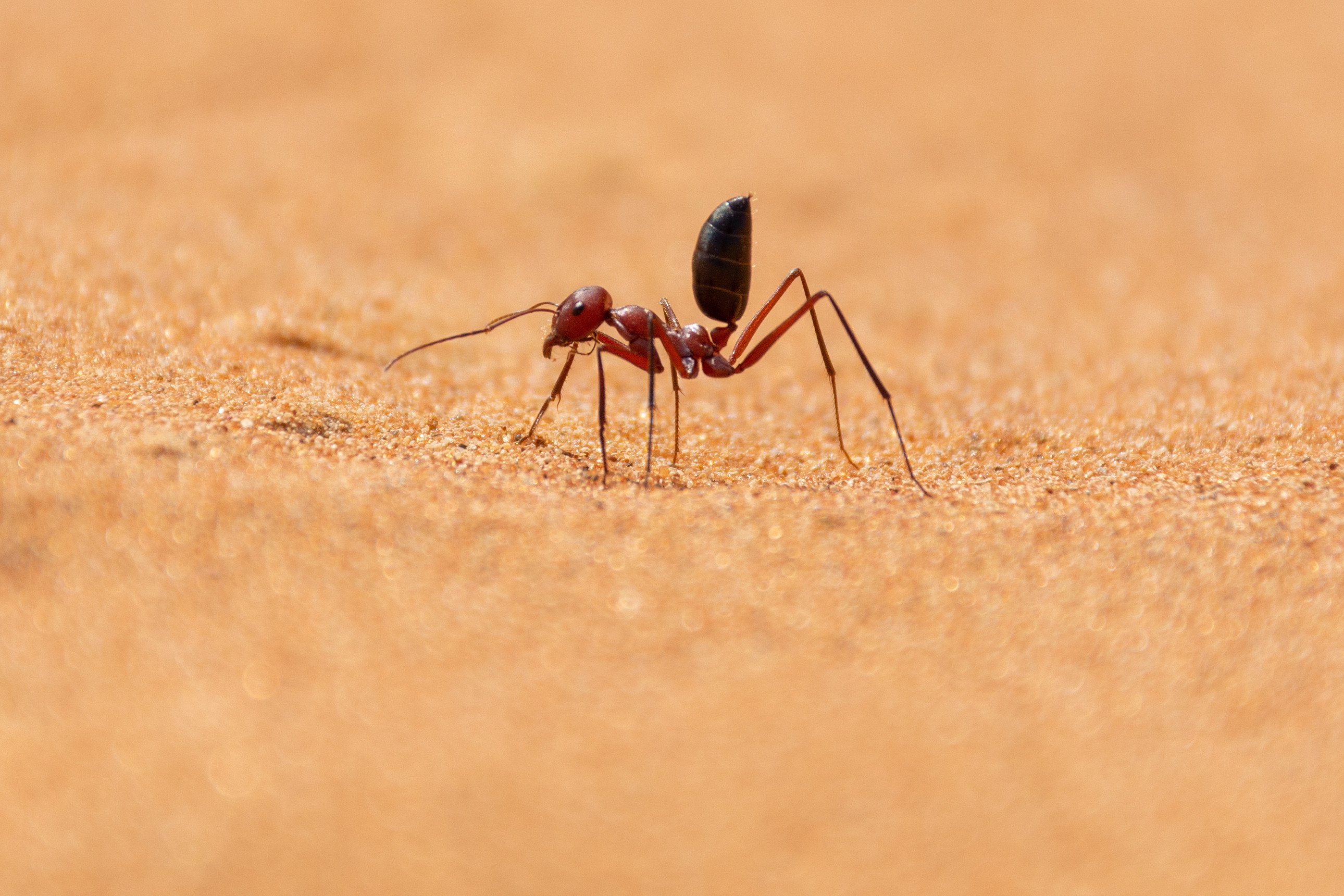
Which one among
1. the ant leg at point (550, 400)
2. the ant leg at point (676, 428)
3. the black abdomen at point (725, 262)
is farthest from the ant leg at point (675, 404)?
the ant leg at point (550, 400)

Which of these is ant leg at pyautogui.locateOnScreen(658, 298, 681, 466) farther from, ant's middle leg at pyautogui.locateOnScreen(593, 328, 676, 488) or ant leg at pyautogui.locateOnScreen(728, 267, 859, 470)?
ant leg at pyautogui.locateOnScreen(728, 267, 859, 470)

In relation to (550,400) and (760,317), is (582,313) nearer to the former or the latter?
(550,400)

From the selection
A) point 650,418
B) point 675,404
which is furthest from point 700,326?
point 650,418

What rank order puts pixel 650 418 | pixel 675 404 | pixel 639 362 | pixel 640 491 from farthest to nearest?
pixel 675 404 < pixel 639 362 < pixel 650 418 < pixel 640 491

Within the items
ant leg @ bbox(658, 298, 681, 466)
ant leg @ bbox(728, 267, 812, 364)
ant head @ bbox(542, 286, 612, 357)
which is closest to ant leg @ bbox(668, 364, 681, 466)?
ant leg @ bbox(658, 298, 681, 466)

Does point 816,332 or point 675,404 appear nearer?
point 816,332

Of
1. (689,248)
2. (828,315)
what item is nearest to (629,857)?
(828,315)
